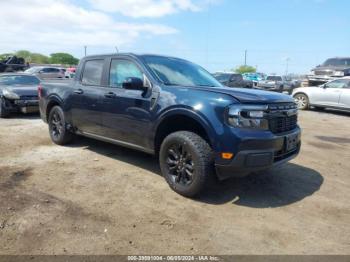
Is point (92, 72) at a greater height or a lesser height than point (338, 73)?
greater

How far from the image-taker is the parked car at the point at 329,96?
550 inches

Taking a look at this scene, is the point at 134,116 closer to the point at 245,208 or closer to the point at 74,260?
the point at 245,208

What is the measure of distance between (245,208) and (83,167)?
8.96 ft

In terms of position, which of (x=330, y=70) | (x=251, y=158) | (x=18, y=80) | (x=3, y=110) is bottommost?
(x=3, y=110)

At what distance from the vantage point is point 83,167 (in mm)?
5590

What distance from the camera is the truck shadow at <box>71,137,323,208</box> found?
14.6 ft

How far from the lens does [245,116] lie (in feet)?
13.1

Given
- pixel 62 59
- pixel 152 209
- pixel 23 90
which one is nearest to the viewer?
pixel 152 209

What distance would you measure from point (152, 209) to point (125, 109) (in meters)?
1.69

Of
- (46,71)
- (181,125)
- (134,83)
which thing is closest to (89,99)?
(134,83)

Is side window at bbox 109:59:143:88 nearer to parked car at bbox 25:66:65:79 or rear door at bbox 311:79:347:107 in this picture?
rear door at bbox 311:79:347:107

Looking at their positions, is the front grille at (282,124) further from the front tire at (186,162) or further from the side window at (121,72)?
the side window at (121,72)

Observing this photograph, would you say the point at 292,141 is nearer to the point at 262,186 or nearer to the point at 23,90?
the point at 262,186

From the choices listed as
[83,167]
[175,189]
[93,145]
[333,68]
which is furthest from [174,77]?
[333,68]
